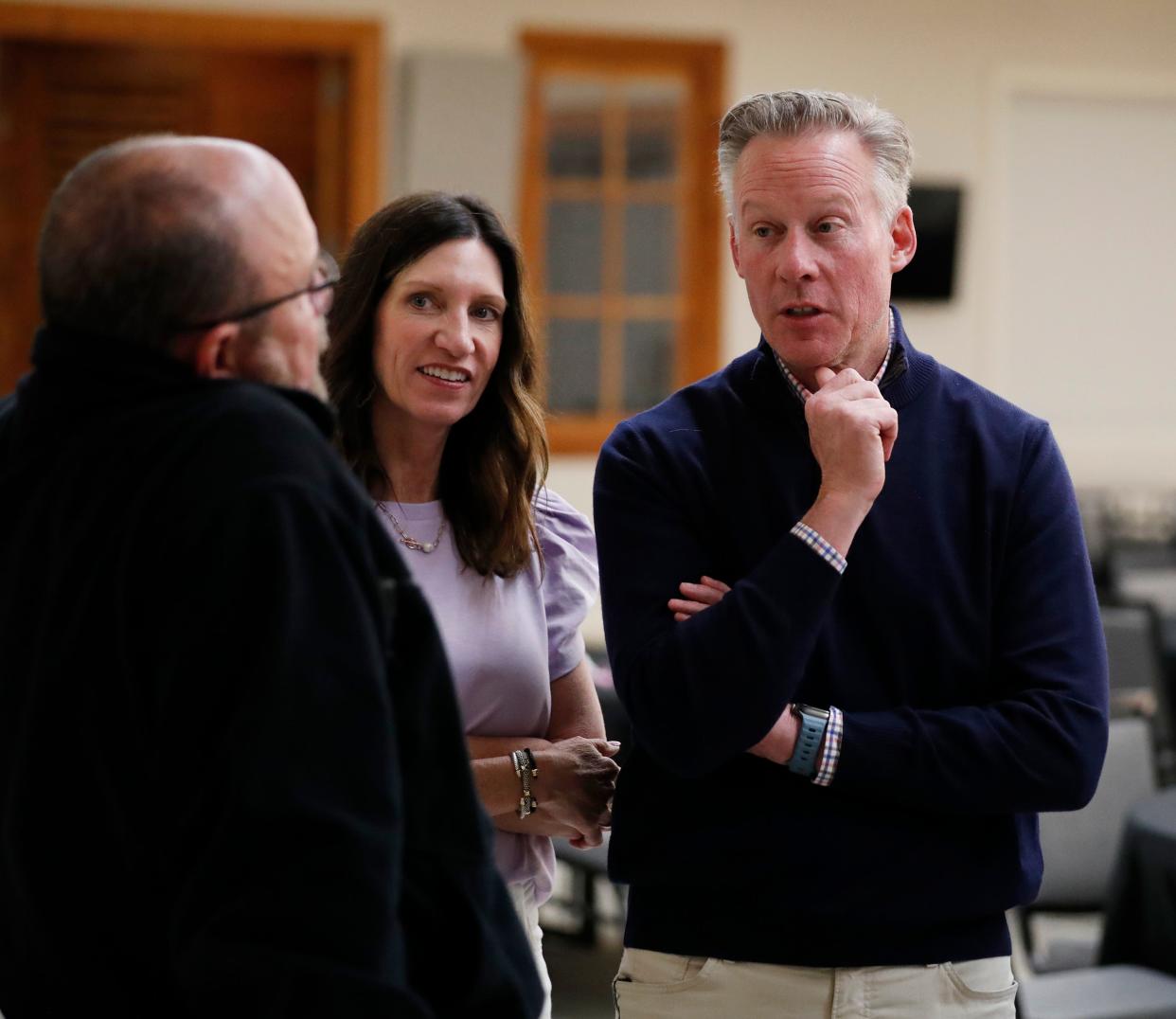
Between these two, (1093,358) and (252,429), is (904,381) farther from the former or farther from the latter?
(1093,358)

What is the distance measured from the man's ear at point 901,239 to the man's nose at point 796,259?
0.14 meters

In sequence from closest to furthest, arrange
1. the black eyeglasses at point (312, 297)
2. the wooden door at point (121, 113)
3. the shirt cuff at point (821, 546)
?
the black eyeglasses at point (312, 297), the shirt cuff at point (821, 546), the wooden door at point (121, 113)

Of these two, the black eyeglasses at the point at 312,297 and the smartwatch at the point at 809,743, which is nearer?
the black eyeglasses at the point at 312,297

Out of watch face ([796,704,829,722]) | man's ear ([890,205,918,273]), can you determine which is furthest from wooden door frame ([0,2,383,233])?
watch face ([796,704,829,722])

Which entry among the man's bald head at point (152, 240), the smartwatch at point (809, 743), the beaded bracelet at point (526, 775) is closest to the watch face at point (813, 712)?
the smartwatch at point (809, 743)

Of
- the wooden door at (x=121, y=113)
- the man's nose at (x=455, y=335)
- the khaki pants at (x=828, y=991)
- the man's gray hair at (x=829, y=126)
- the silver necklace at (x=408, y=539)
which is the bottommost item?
the khaki pants at (x=828, y=991)

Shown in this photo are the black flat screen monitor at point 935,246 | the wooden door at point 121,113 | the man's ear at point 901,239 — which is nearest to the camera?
the man's ear at point 901,239

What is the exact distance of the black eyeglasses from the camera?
1.12 metres

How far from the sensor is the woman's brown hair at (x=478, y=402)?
1904 millimetres

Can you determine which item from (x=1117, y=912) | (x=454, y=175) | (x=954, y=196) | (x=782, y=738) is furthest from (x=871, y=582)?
(x=954, y=196)

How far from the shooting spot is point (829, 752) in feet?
5.07

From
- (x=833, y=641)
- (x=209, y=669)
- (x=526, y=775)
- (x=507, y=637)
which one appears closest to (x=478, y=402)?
(x=507, y=637)

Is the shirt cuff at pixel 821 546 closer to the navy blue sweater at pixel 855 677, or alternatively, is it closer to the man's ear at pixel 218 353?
Result: the navy blue sweater at pixel 855 677

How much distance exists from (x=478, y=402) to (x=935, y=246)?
5910 millimetres
